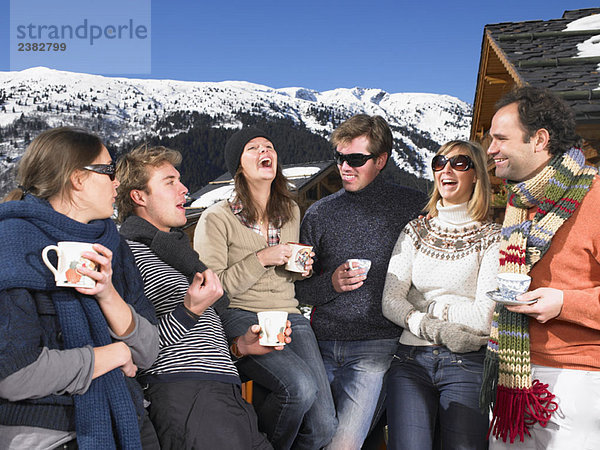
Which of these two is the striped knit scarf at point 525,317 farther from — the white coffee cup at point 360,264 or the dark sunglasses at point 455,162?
the white coffee cup at point 360,264

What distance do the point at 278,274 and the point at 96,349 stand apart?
1.34 m

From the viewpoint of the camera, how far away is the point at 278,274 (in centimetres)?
296

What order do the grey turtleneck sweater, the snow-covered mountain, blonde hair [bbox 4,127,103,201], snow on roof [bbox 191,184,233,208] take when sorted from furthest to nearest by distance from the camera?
the snow-covered mountain < snow on roof [bbox 191,184,233,208] < the grey turtleneck sweater < blonde hair [bbox 4,127,103,201]

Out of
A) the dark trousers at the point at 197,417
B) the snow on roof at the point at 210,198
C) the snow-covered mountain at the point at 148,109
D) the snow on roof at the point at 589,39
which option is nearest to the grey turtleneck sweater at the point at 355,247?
the dark trousers at the point at 197,417

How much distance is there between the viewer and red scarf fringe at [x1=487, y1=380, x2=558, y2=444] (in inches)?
85.0

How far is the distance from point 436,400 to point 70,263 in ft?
6.45

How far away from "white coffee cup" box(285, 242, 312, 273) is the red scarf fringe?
1.21 m

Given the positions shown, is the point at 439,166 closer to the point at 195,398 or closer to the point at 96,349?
the point at 195,398

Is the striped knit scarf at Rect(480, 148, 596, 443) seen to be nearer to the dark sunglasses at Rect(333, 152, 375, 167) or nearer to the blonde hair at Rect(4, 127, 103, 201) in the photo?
the dark sunglasses at Rect(333, 152, 375, 167)

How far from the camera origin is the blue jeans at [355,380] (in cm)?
266

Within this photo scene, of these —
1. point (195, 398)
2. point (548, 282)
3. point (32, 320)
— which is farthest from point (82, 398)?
point (548, 282)

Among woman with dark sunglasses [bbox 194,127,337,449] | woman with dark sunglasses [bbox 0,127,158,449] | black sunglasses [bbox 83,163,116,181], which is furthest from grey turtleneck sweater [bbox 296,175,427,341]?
black sunglasses [bbox 83,163,116,181]

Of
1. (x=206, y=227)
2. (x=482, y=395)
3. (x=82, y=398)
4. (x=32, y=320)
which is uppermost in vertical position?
(x=206, y=227)

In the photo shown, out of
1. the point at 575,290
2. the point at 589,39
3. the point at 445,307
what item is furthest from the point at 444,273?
the point at 589,39
